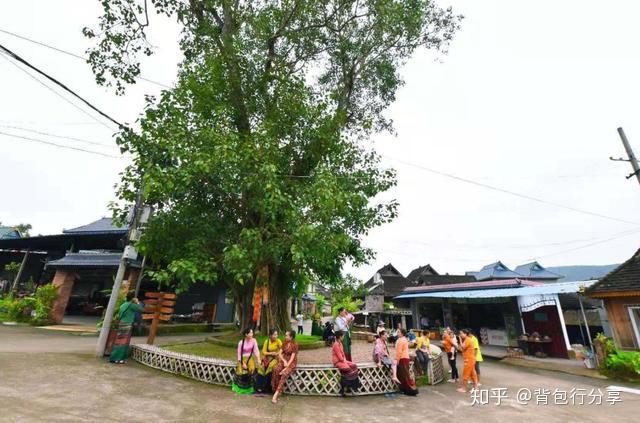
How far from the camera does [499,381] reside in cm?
1125

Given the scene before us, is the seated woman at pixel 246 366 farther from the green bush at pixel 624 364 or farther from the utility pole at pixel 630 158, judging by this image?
the utility pole at pixel 630 158

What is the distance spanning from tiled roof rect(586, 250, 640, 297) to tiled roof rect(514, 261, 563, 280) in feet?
56.2

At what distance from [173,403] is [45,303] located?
16.8 metres

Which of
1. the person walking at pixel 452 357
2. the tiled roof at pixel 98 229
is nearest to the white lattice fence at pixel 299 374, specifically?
the person walking at pixel 452 357

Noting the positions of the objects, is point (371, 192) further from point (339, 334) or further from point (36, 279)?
point (36, 279)

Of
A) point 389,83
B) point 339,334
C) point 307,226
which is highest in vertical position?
point 389,83

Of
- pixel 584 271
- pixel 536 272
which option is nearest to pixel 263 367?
pixel 536 272

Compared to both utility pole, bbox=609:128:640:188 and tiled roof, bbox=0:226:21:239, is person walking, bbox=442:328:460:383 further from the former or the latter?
tiled roof, bbox=0:226:21:239

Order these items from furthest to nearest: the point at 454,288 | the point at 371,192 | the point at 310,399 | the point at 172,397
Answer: the point at 454,288
the point at 371,192
the point at 310,399
the point at 172,397

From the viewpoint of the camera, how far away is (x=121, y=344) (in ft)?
31.1

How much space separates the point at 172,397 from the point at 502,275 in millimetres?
30323

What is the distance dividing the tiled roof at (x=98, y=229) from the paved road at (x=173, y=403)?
1260 cm

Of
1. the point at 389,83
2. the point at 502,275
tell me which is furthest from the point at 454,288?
the point at 389,83

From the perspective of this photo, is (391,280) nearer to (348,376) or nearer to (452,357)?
(452,357)
